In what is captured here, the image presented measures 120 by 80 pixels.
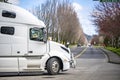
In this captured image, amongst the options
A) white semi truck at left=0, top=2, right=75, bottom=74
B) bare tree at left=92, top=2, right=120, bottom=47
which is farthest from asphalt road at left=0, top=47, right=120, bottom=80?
bare tree at left=92, top=2, right=120, bottom=47

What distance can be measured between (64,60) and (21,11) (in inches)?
133

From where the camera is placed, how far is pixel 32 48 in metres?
21.2

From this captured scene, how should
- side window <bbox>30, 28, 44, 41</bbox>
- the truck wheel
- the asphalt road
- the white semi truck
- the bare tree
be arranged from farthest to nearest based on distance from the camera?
1. the bare tree
2. the truck wheel
3. side window <bbox>30, 28, 44, 41</bbox>
4. the white semi truck
5. the asphalt road

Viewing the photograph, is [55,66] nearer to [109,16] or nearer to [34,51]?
[34,51]

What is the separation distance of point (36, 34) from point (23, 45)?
35.3 inches

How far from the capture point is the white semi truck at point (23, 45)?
20656 millimetres

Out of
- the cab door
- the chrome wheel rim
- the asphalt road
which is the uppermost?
the cab door

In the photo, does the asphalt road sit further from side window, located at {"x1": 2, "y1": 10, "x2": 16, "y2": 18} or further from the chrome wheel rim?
side window, located at {"x1": 2, "y1": 10, "x2": 16, "y2": 18}

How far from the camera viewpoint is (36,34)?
2131cm

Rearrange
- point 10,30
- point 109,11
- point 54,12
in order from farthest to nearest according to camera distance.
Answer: point 54,12 → point 109,11 → point 10,30

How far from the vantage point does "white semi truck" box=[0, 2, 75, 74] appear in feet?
67.8

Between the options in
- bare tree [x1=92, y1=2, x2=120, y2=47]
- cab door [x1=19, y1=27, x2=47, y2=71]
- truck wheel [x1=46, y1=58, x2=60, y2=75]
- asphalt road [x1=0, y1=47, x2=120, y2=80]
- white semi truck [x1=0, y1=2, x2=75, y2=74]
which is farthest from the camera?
bare tree [x1=92, y1=2, x2=120, y2=47]

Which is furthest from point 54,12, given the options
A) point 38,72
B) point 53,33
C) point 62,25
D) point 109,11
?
point 38,72

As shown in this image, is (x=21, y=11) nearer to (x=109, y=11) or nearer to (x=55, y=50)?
(x=55, y=50)
